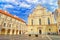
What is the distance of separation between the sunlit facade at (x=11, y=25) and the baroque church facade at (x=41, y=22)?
1.55ft

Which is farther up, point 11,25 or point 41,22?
point 41,22

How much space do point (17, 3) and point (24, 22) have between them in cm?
115

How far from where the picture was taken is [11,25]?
22.0 feet

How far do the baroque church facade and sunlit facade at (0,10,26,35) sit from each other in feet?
1.55

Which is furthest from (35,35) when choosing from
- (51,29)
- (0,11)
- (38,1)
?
(0,11)

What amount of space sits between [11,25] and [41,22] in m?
1.76

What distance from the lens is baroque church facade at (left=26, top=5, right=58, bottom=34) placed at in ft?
21.5

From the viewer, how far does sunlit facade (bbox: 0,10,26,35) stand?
6588mm

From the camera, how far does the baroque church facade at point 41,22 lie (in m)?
6.55

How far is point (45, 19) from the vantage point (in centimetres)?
689

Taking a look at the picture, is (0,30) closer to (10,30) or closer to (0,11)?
(10,30)

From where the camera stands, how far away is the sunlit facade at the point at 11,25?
659 cm

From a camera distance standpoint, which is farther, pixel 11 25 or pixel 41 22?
pixel 41 22

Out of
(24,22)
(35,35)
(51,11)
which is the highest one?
(51,11)
